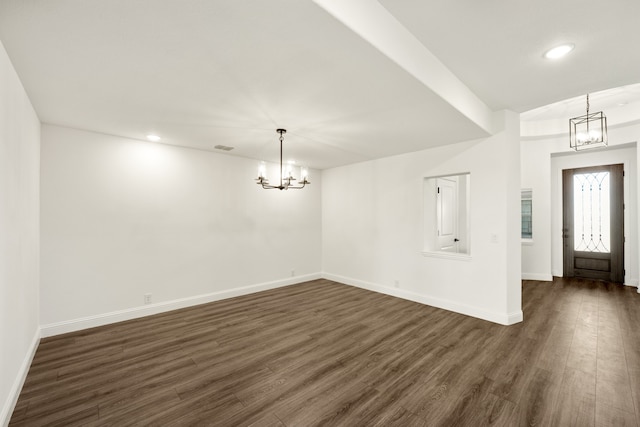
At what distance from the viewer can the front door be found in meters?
5.73

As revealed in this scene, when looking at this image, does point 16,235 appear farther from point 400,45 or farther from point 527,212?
point 527,212

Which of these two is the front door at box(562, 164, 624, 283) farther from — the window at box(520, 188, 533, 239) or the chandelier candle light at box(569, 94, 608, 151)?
the chandelier candle light at box(569, 94, 608, 151)

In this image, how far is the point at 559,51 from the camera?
2.32 m

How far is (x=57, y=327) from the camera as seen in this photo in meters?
3.40

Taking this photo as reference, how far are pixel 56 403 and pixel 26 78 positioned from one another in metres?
2.70

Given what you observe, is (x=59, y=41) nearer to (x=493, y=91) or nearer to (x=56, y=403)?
(x=56, y=403)

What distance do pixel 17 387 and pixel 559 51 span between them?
17.5ft

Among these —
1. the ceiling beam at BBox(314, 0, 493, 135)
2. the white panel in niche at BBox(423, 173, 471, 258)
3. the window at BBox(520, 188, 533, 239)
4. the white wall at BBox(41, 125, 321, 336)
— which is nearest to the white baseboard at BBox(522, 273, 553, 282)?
the window at BBox(520, 188, 533, 239)

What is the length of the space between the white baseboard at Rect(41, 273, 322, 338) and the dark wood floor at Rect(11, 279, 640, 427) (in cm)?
14

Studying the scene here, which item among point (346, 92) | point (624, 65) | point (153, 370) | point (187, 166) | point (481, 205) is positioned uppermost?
point (624, 65)

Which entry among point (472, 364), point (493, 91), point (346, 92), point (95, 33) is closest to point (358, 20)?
point (346, 92)

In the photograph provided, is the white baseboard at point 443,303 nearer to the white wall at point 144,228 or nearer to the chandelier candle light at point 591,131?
the white wall at point 144,228

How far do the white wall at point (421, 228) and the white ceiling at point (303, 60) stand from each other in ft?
2.38

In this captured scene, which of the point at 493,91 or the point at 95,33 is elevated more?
the point at 493,91
